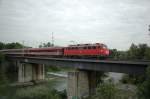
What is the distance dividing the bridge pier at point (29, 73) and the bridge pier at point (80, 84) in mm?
30581

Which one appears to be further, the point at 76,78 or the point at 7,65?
the point at 7,65

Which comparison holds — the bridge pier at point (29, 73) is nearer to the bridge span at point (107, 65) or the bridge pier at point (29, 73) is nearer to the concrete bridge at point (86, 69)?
the concrete bridge at point (86, 69)

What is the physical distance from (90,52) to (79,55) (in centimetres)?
385

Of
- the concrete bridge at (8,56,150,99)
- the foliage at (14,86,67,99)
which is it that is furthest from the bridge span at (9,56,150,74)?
the foliage at (14,86,67,99)

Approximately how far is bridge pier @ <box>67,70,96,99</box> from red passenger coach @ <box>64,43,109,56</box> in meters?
4.60

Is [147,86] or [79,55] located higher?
[79,55]

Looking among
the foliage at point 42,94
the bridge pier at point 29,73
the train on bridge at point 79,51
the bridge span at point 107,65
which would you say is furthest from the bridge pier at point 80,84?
the bridge pier at point 29,73

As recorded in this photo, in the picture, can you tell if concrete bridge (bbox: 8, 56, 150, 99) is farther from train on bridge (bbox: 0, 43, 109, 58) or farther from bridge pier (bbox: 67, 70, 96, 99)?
A: train on bridge (bbox: 0, 43, 109, 58)

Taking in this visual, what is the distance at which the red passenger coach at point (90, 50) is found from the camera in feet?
127

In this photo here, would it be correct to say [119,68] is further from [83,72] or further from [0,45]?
[0,45]

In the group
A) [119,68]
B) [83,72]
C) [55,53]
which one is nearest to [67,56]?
[55,53]

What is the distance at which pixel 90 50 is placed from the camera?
40.1 m

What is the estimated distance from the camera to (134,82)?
55.2 m

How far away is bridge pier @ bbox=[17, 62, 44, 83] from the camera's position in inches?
2569
